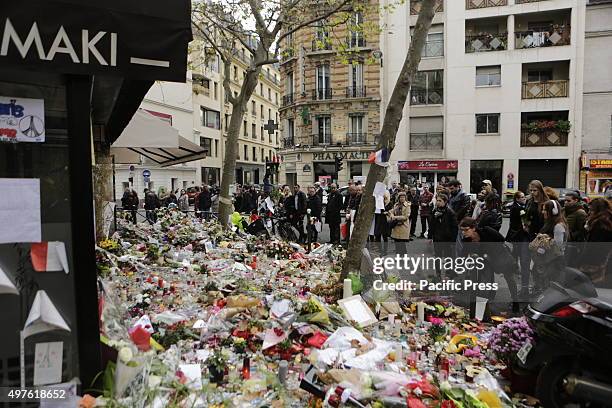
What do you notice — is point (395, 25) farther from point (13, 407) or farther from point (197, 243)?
point (13, 407)

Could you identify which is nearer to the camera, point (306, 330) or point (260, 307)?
point (306, 330)

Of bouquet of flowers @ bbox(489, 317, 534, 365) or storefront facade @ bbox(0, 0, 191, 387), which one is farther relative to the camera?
bouquet of flowers @ bbox(489, 317, 534, 365)

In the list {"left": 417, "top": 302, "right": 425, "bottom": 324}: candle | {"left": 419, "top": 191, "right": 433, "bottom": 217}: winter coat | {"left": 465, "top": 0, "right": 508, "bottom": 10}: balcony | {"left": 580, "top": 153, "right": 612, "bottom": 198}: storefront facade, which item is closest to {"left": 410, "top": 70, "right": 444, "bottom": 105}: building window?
{"left": 465, "top": 0, "right": 508, "bottom": 10}: balcony

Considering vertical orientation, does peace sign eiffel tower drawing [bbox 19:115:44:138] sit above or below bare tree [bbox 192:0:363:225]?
below

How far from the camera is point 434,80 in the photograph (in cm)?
2959

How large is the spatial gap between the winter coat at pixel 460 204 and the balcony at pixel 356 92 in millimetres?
24716

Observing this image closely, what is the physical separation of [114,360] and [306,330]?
187cm

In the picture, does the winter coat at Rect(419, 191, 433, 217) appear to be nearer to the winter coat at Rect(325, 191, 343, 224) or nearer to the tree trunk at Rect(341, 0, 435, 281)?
the winter coat at Rect(325, 191, 343, 224)

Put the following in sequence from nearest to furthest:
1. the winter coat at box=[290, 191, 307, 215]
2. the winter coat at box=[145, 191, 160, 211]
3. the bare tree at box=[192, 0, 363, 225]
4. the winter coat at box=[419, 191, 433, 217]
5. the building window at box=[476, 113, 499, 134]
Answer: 1. the bare tree at box=[192, 0, 363, 225]
2. the winter coat at box=[290, 191, 307, 215]
3. the winter coat at box=[419, 191, 433, 217]
4. the winter coat at box=[145, 191, 160, 211]
5. the building window at box=[476, 113, 499, 134]

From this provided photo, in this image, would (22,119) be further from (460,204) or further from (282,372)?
(460,204)

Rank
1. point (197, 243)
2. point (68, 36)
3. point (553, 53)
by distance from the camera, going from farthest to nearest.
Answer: point (553, 53) < point (197, 243) < point (68, 36)

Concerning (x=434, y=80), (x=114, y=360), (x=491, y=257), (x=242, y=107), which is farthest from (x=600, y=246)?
(x=434, y=80)

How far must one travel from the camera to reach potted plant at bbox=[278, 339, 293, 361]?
393 centimetres

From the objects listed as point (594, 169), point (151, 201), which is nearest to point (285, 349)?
point (151, 201)
